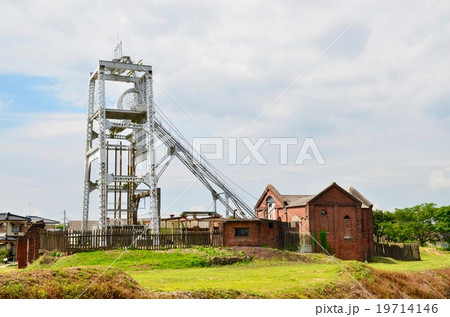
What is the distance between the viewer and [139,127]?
40875 millimetres

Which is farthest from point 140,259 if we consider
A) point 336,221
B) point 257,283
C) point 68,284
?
point 336,221

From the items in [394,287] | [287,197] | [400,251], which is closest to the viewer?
[394,287]

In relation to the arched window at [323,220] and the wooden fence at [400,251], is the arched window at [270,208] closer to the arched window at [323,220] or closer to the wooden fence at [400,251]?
the arched window at [323,220]

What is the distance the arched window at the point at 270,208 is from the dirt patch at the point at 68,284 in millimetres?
32971

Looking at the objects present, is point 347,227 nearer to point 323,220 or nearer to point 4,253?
point 323,220

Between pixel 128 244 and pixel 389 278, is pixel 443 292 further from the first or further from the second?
pixel 128 244

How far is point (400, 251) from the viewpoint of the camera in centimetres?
4472

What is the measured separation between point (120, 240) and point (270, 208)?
63.3 ft

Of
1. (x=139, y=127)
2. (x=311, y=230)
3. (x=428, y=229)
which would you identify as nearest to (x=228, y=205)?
(x=311, y=230)

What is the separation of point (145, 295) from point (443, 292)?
17.3m

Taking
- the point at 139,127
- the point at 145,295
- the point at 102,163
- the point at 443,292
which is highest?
the point at 139,127

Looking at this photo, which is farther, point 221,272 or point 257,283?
point 221,272

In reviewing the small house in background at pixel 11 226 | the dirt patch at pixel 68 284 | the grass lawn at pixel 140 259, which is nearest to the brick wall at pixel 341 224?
the grass lawn at pixel 140 259

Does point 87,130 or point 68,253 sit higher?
point 87,130
